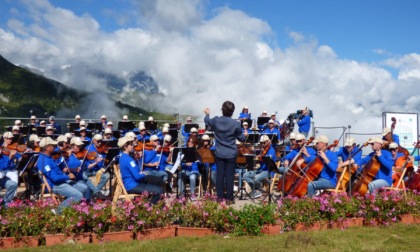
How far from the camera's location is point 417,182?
923 cm

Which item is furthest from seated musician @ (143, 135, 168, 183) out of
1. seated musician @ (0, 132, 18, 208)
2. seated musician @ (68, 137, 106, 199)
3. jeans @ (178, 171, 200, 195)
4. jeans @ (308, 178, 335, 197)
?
jeans @ (308, 178, 335, 197)

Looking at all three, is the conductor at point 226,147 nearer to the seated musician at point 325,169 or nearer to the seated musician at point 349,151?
the seated musician at point 325,169

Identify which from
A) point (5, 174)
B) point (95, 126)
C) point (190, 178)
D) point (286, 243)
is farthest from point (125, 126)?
point (286, 243)

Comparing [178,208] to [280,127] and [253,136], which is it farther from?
[280,127]

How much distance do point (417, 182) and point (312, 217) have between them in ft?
11.1

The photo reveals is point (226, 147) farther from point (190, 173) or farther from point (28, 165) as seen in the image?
point (28, 165)

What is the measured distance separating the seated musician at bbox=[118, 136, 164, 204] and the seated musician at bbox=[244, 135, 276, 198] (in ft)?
10.7

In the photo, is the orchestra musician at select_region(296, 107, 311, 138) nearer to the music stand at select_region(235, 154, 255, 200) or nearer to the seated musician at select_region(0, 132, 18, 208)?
the music stand at select_region(235, 154, 255, 200)

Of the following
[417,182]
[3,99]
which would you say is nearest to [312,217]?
[417,182]

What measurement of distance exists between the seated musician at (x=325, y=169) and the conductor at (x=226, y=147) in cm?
174

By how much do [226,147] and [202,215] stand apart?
1.65m

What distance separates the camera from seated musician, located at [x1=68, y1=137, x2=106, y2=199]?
347 inches

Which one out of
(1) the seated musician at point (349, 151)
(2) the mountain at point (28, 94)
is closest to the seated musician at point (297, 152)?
(1) the seated musician at point (349, 151)

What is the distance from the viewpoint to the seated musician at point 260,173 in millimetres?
10750
